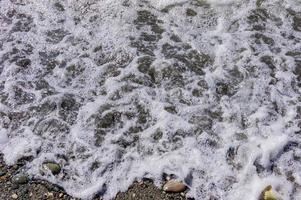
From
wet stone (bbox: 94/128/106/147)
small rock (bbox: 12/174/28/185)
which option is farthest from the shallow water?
small rock (bbox: 12/174/28/185)

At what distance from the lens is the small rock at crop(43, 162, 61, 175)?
4738 millimetres

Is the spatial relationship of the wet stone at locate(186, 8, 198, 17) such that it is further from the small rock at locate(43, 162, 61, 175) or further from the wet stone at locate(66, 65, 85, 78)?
the small rock at locate(43, 162, 61, 175)

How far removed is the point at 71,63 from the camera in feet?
19.9

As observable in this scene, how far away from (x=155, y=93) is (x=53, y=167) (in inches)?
63.3

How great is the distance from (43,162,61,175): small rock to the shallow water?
6 cm

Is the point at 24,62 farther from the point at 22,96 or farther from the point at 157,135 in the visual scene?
the point at 157,135

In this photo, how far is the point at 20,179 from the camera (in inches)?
183

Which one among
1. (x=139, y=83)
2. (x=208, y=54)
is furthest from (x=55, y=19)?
(x=208, y=54)

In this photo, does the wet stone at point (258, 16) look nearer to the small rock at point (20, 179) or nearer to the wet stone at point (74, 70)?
the wet stone at point (74, 70)

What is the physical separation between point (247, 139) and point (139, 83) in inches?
62.5

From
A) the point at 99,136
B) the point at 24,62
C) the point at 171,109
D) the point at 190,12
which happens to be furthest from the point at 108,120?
the point at 190,12

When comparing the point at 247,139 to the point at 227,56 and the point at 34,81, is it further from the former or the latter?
the point at 34,81

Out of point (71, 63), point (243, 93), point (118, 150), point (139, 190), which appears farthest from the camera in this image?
point (71, 63)

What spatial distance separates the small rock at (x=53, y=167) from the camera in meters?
4.74
